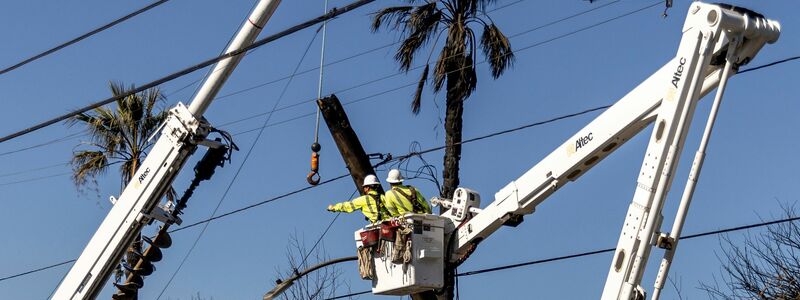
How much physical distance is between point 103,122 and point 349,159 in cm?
1240

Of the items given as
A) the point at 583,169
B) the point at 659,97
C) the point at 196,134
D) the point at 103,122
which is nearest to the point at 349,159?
the point at 196,134

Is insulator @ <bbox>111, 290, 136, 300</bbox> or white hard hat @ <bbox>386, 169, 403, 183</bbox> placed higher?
white hard hat @ <bbox>386, 169, 403, 183</bbox>

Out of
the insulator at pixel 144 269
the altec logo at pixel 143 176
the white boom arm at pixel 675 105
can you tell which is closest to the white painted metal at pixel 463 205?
the white boom arm at pixel 675 105

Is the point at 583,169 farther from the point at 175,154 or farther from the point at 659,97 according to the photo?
the point at 175,154

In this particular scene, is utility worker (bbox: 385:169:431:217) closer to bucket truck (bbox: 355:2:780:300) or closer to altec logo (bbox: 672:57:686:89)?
bucket truck (bbox: 355:2:780:300)

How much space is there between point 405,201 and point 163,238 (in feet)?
14.7

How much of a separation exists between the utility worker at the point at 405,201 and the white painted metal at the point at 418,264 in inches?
29.8

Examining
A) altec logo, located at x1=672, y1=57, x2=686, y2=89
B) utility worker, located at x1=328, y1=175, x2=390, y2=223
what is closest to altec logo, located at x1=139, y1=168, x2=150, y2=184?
utility worker, located at x1=328, y1=175, x2=390, y2=223

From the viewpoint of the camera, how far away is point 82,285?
20.3 meters

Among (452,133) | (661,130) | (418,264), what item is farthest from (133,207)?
(661,130)

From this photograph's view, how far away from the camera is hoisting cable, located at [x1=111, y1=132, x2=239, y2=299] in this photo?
1997 cm

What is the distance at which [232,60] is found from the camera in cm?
1914

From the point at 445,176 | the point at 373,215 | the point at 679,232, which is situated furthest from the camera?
the point at 445,176

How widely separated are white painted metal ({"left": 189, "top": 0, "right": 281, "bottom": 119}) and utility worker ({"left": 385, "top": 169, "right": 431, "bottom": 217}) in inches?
111
